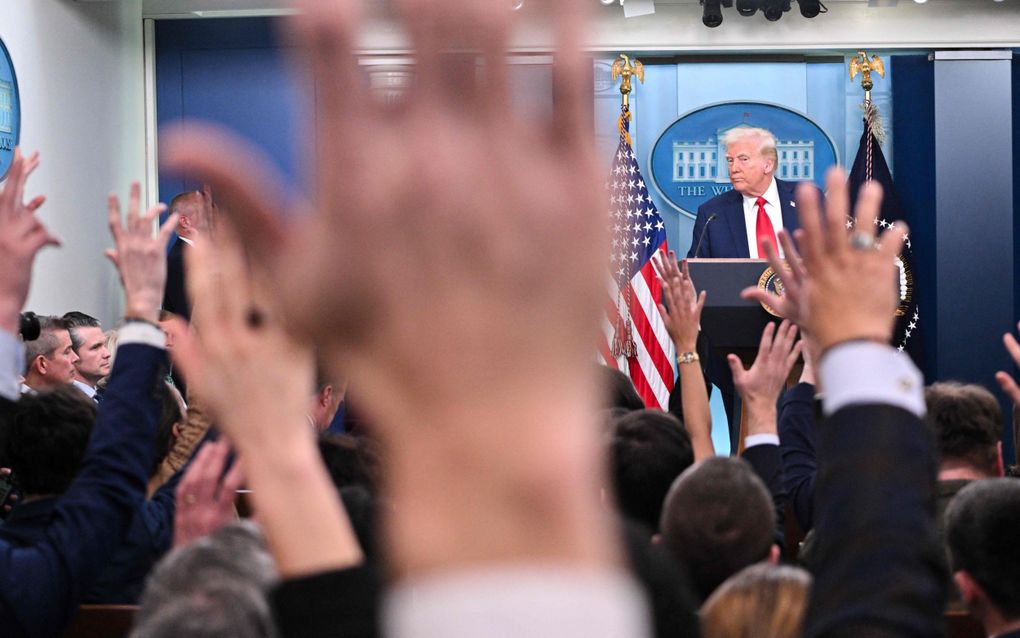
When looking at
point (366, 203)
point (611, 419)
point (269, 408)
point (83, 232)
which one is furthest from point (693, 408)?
point (83, 232)

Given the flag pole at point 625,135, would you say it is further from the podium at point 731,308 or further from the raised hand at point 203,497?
the raised hand at point 203,497

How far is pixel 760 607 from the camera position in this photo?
51.6 inches

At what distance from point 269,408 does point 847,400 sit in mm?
362

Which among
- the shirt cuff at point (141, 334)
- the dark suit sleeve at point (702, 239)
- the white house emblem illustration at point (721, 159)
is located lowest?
the shirt cuff at point (141, 334)

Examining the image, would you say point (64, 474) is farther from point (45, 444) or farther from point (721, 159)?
point (721, 159)

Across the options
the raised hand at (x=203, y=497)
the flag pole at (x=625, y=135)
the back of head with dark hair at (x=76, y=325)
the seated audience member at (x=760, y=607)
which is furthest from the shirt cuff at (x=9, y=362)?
the flag pole at (x=625, y=135)

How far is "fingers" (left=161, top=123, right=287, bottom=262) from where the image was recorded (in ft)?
1.52

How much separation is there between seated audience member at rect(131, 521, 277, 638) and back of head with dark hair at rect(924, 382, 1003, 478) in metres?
1.75

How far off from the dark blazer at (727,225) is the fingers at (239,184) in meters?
6.56

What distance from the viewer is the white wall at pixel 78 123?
7.21m

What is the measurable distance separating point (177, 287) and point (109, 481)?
18.7 ft

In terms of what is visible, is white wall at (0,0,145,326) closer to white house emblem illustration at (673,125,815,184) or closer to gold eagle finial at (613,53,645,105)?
gold eagle finial at (613,53,645,105)

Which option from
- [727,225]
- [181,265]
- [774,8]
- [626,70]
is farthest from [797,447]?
[626,70]

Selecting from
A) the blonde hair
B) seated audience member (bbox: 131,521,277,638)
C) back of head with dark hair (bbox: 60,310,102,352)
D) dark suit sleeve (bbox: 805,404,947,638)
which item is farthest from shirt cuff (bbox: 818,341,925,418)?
the blonde hair
